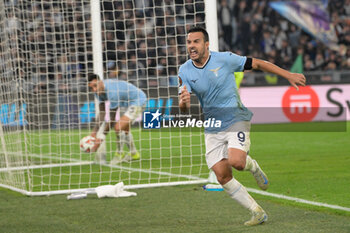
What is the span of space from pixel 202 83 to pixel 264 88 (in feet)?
47.1

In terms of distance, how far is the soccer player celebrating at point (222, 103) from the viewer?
6.10 metres

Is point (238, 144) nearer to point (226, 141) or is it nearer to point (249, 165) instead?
point (226, 141)

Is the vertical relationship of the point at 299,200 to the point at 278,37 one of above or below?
below

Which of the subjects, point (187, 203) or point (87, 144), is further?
point (87, 144)

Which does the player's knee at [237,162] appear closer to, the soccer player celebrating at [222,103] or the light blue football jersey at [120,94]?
the soccer player celebrating at [222,103]

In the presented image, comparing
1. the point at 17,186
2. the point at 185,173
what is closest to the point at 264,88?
the point at 185,173

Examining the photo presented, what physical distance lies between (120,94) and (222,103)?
20.9 ft

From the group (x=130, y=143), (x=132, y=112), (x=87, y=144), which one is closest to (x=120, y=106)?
(x=132, y=112)

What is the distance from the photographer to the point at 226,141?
247 inches

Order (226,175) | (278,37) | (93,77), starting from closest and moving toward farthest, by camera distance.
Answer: (226,175) → (93,77) → (278,37)

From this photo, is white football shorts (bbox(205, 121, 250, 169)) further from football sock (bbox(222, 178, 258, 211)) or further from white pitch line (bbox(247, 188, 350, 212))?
white pitch line (bbox(247, 188, 350, 212))

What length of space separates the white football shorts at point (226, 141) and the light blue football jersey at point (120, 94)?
5660 millimetres

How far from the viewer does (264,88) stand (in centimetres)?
2033

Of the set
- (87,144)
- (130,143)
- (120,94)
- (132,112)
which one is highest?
(120,94)
